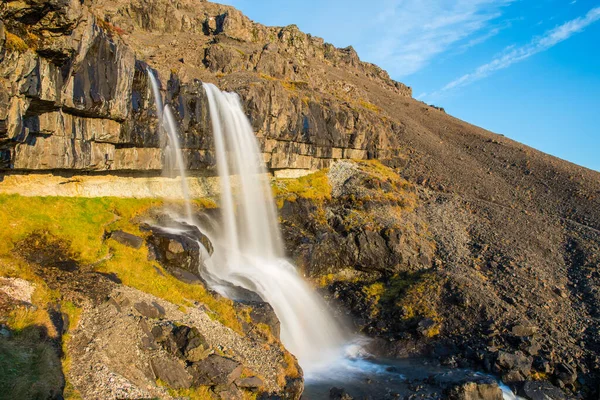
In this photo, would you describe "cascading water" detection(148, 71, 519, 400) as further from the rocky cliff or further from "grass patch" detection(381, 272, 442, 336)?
"grass patch" detection(381, 272, 442, 336)

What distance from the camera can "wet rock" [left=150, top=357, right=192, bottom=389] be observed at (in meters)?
13.5

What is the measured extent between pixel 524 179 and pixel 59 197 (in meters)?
53.4

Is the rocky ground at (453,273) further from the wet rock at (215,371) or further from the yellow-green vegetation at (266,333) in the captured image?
the wet rock at (215,371)

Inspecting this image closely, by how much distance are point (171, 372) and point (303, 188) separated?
25.8 metres

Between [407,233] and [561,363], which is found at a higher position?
[407,233]

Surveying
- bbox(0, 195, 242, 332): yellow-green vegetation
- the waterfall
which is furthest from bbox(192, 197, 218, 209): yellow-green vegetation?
bbox(0, 195, 242, 332): yellow-green vegetation

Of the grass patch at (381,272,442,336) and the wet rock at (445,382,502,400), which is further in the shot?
the grass patch at (381,272,442,336)

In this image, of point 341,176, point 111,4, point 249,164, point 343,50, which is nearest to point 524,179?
point 341,176

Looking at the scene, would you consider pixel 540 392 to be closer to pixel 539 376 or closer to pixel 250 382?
pixel 539 376

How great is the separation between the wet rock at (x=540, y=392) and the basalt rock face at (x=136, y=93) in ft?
85.9

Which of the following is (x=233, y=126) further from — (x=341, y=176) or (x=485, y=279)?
(x=485, y=279)

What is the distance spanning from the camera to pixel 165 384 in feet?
43.5

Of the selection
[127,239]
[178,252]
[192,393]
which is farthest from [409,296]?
[127,239]

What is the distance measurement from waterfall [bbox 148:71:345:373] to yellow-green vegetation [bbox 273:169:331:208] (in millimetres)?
1132
